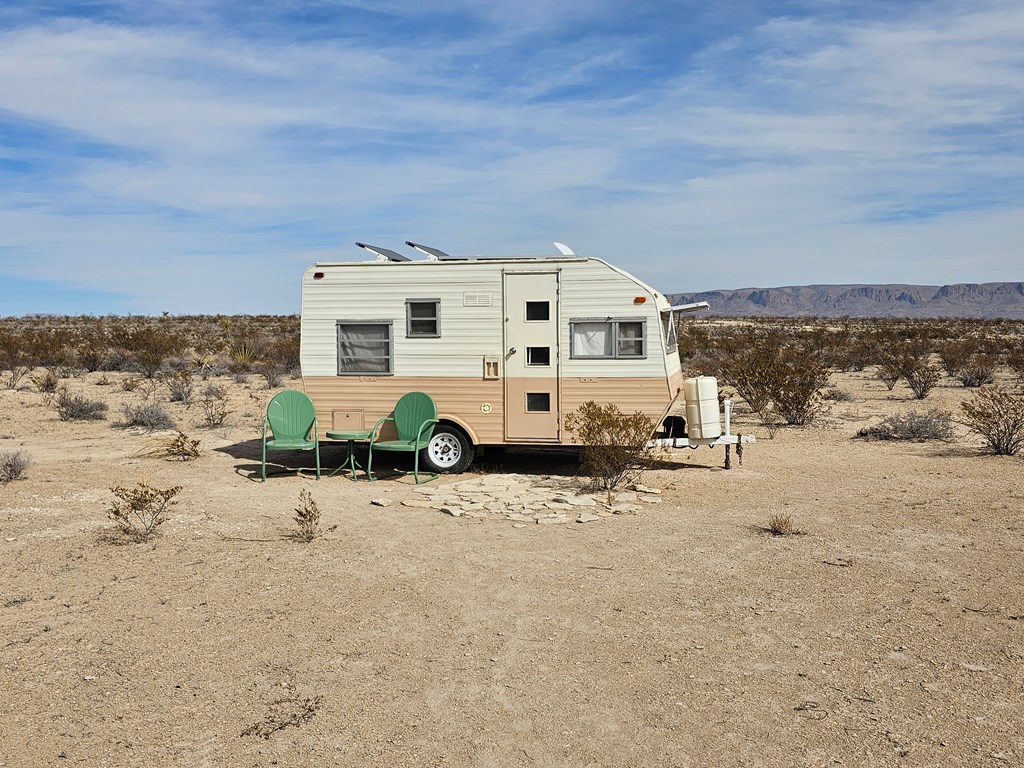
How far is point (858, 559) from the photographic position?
22.2 ft

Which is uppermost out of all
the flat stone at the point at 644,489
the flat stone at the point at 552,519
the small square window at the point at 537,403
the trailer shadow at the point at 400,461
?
the small square window at the point at 537,403

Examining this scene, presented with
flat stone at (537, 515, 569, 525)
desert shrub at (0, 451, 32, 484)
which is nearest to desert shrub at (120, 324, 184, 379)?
desert shrub at (0, 451, 32, 484)

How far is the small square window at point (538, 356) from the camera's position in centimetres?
1038

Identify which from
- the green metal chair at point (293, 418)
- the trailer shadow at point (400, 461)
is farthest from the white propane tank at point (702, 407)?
the green metal chair at point (293, 418)

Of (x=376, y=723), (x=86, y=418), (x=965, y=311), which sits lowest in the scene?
(x=376, y=723)

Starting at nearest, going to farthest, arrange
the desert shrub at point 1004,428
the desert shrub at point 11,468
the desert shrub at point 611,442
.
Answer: the desert shrub at point 611,442 → the desert shrub at point 11,468 → the desert shrub at point 1004,428

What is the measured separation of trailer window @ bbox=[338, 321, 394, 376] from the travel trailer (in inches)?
0.5

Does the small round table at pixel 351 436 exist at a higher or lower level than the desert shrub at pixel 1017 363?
lower

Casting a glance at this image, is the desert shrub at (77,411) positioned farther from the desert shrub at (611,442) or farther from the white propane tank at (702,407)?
the white propane tank at (702,407)

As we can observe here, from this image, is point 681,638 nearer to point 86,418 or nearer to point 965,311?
point 86,418

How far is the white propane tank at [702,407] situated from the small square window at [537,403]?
5.51 feet

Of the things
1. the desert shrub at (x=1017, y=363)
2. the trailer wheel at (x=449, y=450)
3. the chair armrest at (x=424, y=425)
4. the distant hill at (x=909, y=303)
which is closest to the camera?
the chair armrest at (x=424, y=425)

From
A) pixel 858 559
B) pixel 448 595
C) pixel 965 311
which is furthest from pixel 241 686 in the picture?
pixel 965 311

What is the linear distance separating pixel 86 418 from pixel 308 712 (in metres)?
12.5
